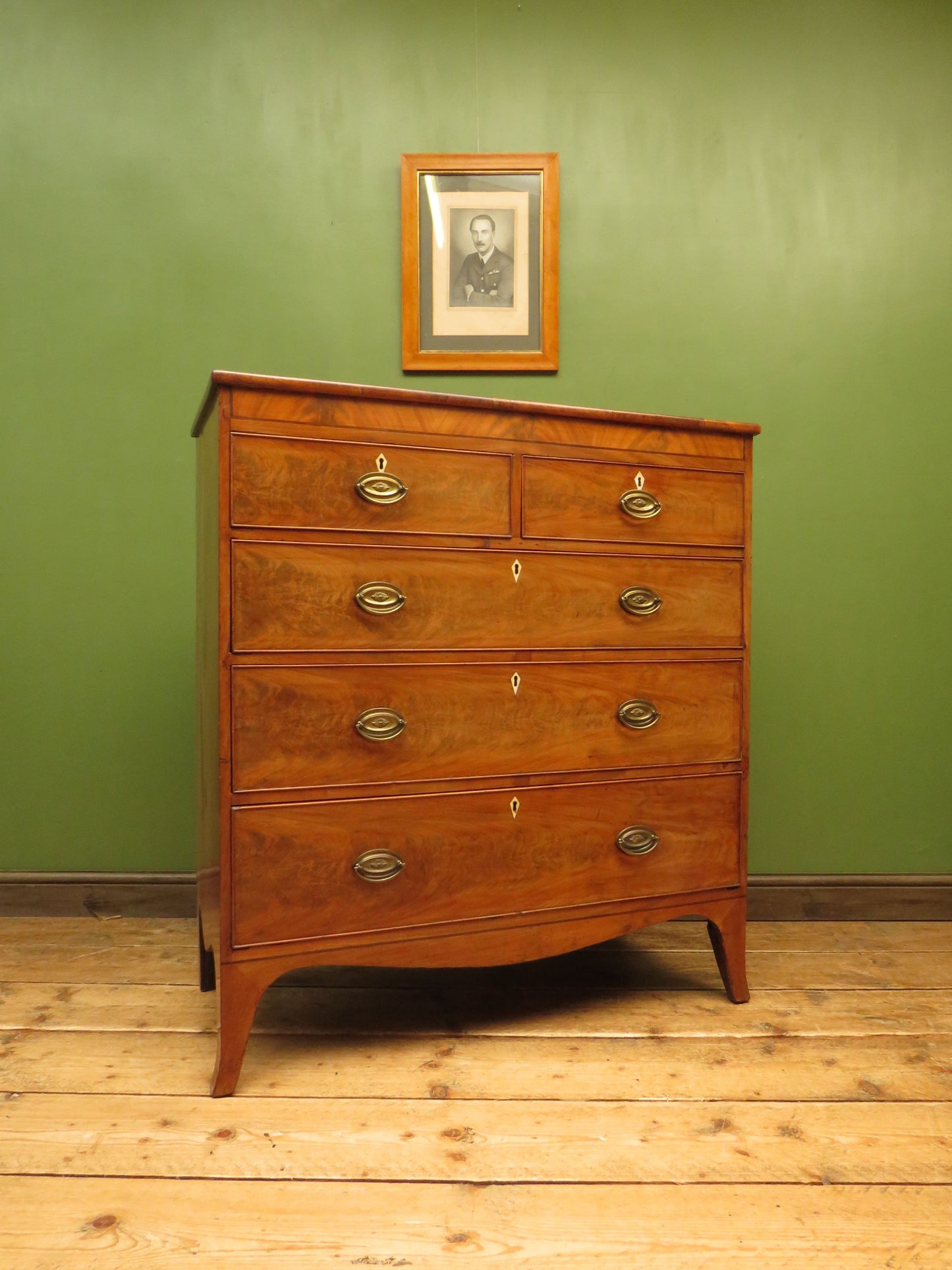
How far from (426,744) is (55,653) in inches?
48.6

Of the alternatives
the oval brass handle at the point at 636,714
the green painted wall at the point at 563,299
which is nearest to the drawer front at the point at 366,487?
the oval brass handle at the point at 636,714

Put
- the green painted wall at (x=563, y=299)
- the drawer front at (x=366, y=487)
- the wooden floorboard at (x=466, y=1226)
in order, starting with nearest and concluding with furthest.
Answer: the wooden floorboard at (x=466, y=1226), the drawer front at (x=366, y=487), the green painted wall at (x=563, y=299)

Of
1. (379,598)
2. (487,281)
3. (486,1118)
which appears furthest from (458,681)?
(487,281)

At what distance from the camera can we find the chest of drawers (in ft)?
4.27

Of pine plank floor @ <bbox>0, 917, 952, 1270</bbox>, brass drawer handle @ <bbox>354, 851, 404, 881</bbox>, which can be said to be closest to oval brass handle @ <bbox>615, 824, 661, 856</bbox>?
pine plank floor @ <bbox>0, 917, 952, 1270</bbox>

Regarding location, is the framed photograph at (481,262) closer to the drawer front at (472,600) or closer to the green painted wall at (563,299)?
the green painted wall at (563,299)

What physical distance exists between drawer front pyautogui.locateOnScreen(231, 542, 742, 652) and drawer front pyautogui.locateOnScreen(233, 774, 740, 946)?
0.29 meters

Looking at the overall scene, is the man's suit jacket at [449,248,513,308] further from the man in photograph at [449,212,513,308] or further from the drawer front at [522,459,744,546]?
the drawer front at [522,459,744,546]

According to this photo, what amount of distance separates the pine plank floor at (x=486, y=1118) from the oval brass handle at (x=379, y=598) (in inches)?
31.5

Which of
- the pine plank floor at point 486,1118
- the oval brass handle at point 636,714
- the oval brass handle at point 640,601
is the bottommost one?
the pine plank floor at point 486,1118

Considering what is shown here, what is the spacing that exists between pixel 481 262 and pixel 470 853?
152cm

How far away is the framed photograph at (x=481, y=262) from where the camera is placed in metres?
2.06

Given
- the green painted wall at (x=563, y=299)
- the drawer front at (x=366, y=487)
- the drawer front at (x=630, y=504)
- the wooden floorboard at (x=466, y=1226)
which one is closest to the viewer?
the wooden floorboard at (x=466, y=1226)

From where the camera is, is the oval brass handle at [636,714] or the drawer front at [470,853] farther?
the oval brass handle at [636,714]
